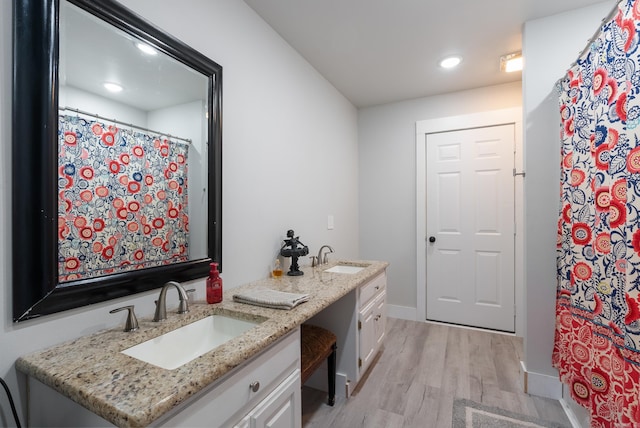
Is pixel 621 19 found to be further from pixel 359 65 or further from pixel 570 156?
pixel 359 65

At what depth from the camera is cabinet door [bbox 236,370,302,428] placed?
0.99 m

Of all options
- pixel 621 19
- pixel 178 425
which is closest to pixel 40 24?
pixel 178 425

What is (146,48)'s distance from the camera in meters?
1.23

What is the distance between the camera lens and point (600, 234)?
1.30 meters

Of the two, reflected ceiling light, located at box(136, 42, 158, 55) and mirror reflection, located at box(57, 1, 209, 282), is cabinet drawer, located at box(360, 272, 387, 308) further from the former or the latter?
Result: reflected ceiling light, located at box(136, 42, 158, 55)

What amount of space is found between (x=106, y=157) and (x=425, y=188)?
289 cm

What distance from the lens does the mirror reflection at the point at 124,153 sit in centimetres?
99

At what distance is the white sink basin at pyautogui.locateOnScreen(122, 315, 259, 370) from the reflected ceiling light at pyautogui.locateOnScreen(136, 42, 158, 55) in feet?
3.82

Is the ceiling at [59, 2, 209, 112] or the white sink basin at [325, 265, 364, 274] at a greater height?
the ceiling at [59, 2, 209, 112]

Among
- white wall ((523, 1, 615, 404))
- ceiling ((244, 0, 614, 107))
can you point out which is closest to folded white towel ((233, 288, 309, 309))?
white wall ((523, 1, 615, 404))

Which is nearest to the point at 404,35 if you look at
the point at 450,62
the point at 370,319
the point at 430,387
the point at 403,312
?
the point at 450,62

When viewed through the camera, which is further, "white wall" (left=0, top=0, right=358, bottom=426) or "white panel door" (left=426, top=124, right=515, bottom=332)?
"white panel door" (left=426, top=124, right=515, bottom=332)

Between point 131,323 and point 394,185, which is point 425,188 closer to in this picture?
point 394,185

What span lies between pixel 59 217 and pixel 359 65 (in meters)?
2.37
